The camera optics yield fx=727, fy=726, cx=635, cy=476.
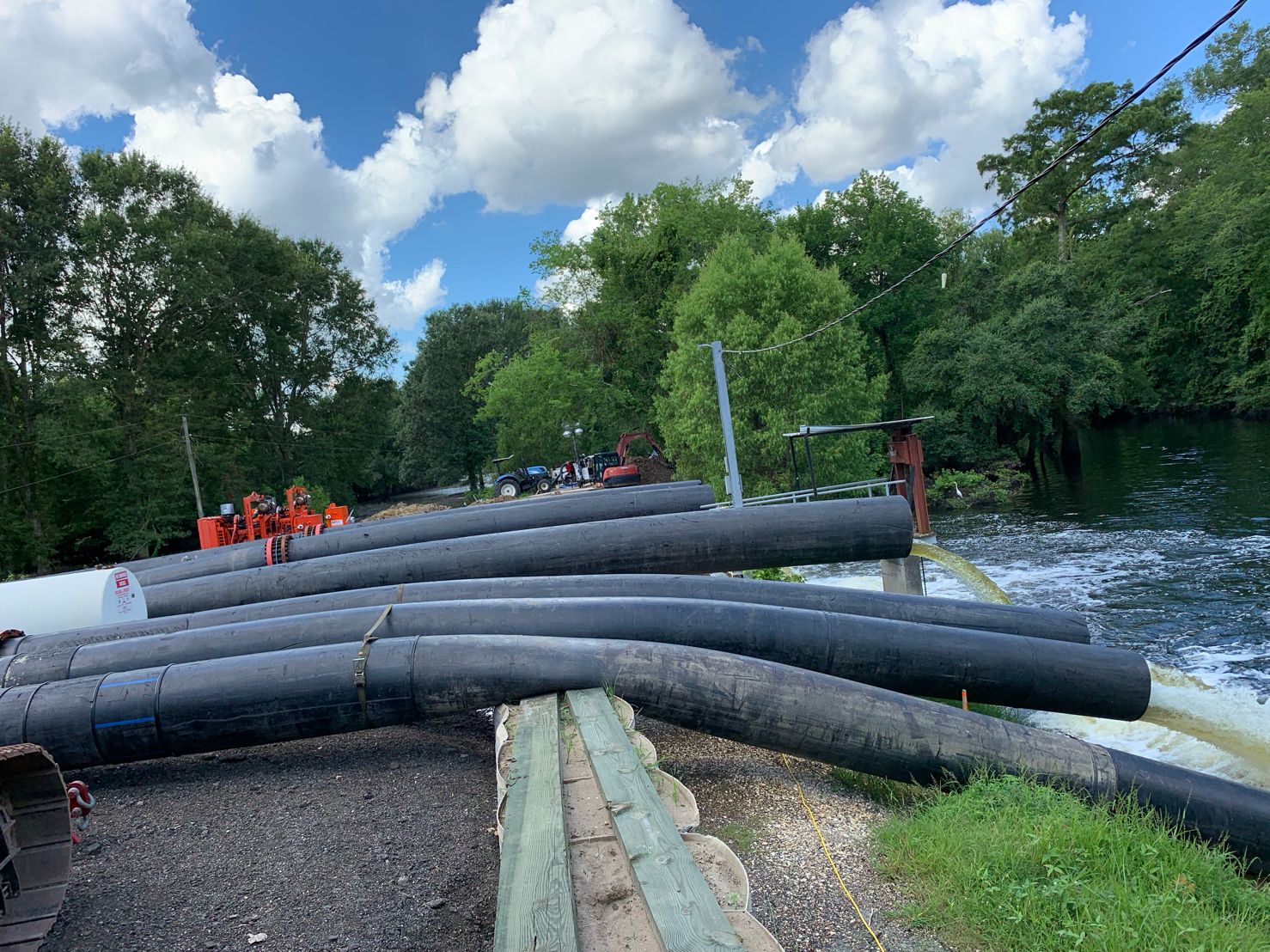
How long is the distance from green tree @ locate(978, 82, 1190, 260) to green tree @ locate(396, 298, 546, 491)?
106 ft

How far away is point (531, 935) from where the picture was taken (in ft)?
6.57

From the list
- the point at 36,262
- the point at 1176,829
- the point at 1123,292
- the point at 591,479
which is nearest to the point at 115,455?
the point at 36,262

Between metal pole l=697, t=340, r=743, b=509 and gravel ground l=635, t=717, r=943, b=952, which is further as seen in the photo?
metal pole l=697, t=340, r=743, b=509

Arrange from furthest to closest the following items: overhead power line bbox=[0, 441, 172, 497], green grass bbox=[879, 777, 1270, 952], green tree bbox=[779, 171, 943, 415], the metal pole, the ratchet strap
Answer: green tree bbox=[779, 171, 943, 415], overhead power line bbox=[0, 441, 172, 497], the metal pole, the ratchet strap, green grass bbox=[879, 777, 1270, 952]

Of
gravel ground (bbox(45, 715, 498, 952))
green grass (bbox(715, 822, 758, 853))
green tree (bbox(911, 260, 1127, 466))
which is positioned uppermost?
green tree (bbox(911, 260, 1127, 466))

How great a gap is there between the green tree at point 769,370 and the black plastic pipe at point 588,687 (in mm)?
20799

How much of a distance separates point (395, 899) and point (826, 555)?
5906 mm

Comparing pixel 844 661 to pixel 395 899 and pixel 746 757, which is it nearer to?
pixel 746 757

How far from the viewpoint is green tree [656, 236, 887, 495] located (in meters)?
25.0

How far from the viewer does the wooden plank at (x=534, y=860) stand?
201 centimetres

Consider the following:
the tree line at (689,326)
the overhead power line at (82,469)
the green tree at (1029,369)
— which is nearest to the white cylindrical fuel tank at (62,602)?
the tree line at (689,326)

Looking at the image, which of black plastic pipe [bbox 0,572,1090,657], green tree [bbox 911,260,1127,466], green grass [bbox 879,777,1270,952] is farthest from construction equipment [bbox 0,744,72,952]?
green tree [bbox 911,260,1127,466]

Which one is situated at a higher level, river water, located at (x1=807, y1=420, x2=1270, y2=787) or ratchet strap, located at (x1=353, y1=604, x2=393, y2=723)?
ratchet strap, located at (x1=353, y1=604, x2=393, y2=723)

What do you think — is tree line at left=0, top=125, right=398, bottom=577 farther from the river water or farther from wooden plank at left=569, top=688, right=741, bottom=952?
wooden plank at left=569, top=688, right=741, bottom=952
